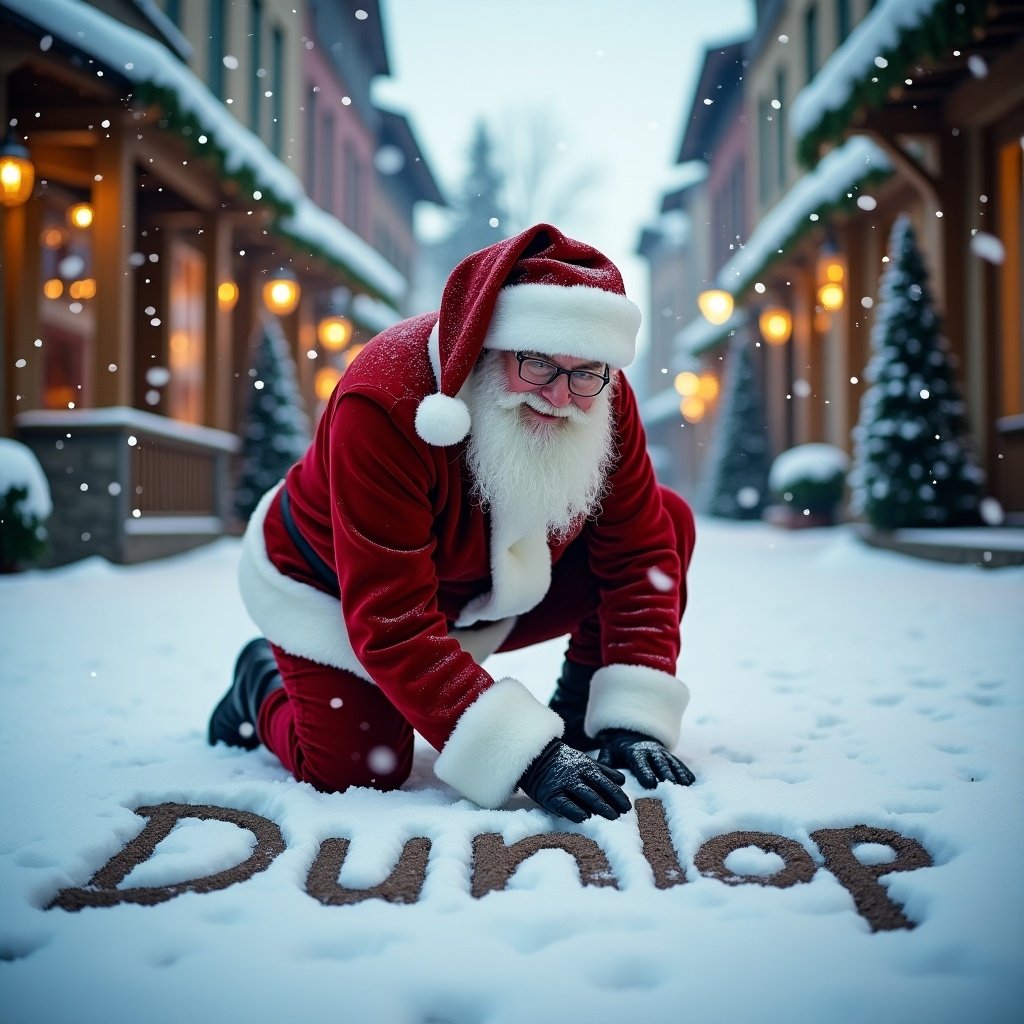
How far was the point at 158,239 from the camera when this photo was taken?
33.7ft

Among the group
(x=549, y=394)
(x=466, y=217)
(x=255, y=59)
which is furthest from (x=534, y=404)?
(x=466, y=217)

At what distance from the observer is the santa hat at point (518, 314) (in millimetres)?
2047

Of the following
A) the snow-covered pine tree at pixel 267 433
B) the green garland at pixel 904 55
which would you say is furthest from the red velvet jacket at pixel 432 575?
the snow-covered pine tree at pixel 267 433

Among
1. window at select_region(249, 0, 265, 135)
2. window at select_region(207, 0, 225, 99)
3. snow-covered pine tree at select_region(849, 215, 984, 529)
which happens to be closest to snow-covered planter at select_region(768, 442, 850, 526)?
snow-covered pine tree at select_region(849, 215, 984, 529)

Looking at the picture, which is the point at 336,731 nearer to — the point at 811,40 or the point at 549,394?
the point at 549,394

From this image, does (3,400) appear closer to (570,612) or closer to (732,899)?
(570,612)

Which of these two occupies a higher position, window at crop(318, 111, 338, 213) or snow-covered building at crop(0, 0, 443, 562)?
window at crop(318, 111, 338, 213)

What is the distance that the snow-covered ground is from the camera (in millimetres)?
1311

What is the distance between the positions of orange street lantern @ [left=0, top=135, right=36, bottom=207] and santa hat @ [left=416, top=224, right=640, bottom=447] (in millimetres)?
5496

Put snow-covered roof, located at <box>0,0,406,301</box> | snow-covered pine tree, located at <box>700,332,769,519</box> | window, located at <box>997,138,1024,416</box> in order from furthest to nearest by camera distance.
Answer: snow-covered pine tree, located at <box>700,332,769,519</box> → window, located at <box>997,138,1024,416</box> → snow-covered roof, located at <box>0,0,406,301</box>

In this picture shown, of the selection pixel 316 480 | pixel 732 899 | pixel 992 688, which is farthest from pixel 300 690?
pixel 992 688

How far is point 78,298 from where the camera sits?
15.5 meters

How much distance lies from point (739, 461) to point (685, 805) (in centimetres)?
1504

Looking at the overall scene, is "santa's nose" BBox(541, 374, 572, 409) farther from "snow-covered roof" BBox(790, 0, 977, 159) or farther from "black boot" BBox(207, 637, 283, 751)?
"snow-covered roof" BBox(790, 0, 977, 159)
